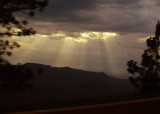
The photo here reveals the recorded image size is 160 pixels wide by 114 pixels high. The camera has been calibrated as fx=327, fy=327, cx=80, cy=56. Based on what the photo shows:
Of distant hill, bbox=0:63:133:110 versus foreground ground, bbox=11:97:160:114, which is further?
distant hill, bbox=0:63:133:110

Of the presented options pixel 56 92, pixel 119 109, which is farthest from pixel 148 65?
pixel 56 92

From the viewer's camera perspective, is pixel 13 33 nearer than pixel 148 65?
Yes

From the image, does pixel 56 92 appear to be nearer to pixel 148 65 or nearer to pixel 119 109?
pixel 148 65

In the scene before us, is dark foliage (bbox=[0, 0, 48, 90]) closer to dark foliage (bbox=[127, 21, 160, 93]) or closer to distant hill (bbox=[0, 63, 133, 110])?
distant hill (bbox=[0, 63, 133, 110])

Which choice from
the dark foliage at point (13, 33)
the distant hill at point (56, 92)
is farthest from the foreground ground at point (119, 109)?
the dark foliage at point (13, 33)

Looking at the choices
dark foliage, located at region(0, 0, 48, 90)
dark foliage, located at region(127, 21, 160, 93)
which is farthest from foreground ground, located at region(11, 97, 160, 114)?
dark foliage, located at region(127, 21, 160, 93)

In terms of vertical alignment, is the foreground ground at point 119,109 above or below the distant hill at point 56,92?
above

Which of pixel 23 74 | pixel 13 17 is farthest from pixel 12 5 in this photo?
pixel 23 74

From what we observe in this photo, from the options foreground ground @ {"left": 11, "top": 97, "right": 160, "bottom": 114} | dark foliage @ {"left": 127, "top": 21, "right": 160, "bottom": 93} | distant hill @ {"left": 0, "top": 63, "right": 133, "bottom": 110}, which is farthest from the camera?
dark foliage @ {"left": 127, "top": 21, "right": 160, "bottom": 93}

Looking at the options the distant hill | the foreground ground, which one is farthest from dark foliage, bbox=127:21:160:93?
the foreground ground

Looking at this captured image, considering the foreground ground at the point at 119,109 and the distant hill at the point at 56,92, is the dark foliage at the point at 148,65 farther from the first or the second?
the foreground ground at the point at 119,109

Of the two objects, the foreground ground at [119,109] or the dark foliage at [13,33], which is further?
the dark foliage at [13,33]

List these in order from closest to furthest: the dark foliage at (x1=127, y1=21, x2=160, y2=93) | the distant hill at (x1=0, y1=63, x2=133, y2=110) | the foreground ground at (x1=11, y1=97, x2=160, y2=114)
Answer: the foreground ground at (x1=11, y1=97, x2=160, y2=114) < the distant hill at (x1=0, y1=63, x2=133, y2=110) < the dark foliage at (x1=127, y1=21, x2=160, y2=93)

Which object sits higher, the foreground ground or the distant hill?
the foreground ground
